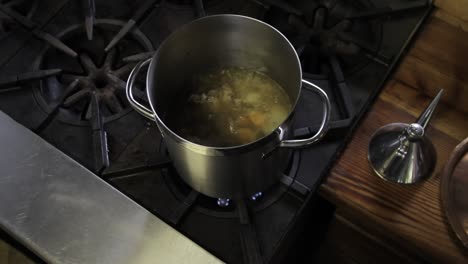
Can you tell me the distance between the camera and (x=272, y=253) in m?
0.73

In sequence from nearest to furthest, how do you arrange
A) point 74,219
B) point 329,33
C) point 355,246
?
point 74,219, point 355,246, point 329,33

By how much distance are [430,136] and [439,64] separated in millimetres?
117

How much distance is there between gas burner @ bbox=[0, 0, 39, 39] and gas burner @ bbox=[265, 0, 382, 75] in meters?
0.44

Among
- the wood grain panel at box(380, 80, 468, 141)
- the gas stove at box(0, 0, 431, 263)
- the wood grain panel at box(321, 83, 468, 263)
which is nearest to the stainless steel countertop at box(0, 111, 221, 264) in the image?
the gas stove at box(0, 0, 431, 263)

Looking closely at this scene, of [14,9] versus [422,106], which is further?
[14,9]

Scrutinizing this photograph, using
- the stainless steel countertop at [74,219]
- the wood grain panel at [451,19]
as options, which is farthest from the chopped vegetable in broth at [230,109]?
the wood grain panel at [451,19]

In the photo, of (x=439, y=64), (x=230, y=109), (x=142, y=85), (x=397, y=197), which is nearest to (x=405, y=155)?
(x=397, y=197)

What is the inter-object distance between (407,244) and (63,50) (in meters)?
0.64

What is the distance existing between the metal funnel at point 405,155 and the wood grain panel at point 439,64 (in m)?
0.09

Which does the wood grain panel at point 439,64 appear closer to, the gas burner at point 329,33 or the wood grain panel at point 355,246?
the gas burner at point 329,33

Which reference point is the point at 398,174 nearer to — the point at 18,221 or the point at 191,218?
the point at 191,218

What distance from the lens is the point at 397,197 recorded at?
27.2 inches

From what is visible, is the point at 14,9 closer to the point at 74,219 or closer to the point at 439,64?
the point at 74,219

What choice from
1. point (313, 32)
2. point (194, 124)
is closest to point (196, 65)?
point (194, 124)
